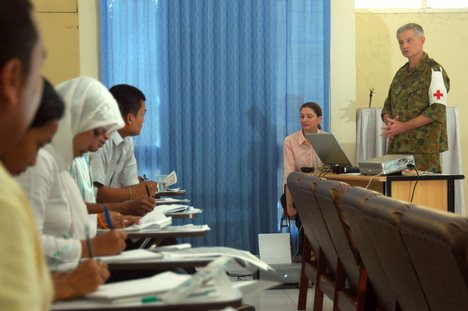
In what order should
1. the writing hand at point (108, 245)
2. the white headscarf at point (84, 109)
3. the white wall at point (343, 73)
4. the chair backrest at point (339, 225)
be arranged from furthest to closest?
the white wall at point (343, 73)
the chair backrest at point (339, 225)
the white headscarf at point (84, 109)
the writing hand at point (108, 245)

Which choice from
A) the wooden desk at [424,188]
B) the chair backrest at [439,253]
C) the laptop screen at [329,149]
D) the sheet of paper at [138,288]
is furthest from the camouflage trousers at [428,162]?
the sheet of paper at [138,288]

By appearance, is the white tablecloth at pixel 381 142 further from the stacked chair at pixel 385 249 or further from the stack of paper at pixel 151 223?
the stack of paper at pixel 151 223

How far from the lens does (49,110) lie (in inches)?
64.0

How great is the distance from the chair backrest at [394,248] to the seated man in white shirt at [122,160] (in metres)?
1.78

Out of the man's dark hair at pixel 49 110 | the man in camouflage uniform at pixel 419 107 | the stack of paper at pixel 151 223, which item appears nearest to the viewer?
the man's dark hair at pixel 49 110

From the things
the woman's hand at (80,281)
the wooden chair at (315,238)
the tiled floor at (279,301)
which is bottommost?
the tiled floor at (279,301)

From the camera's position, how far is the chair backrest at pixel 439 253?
6.07ft

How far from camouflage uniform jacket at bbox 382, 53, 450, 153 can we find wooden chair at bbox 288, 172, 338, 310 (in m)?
1.43

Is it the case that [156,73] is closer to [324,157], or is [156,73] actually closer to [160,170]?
[160,170]

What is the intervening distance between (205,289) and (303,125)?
521cm

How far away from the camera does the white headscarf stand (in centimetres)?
254

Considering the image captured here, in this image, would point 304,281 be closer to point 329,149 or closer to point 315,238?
point 315,238

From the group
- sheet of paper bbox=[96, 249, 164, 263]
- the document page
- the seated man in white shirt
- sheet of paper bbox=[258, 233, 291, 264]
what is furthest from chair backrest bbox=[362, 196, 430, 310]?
sheet of paper bbox=[258, 233, 291, 264]

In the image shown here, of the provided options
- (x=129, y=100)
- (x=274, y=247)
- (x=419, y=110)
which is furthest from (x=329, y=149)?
(x=129, y=100)
